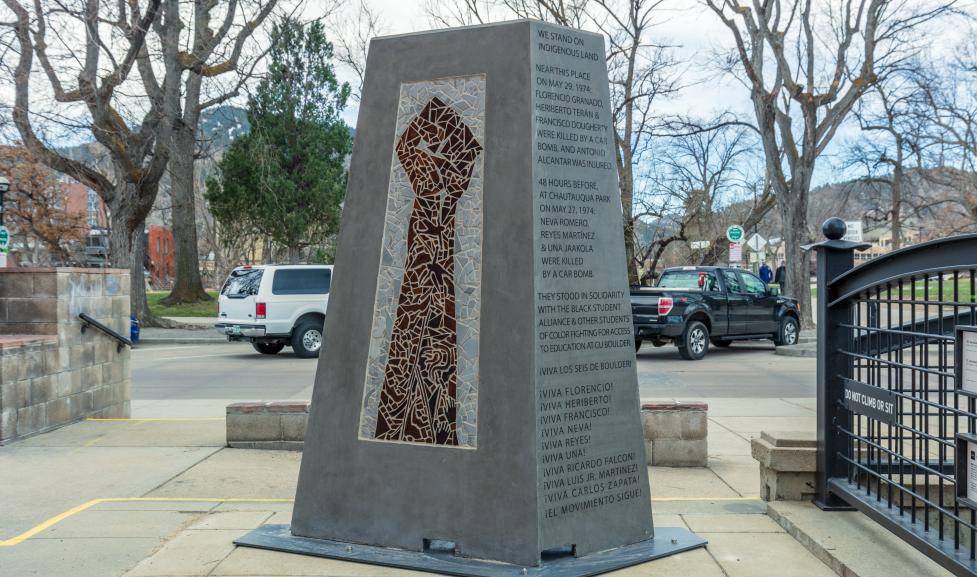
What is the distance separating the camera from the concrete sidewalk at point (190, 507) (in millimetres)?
4656

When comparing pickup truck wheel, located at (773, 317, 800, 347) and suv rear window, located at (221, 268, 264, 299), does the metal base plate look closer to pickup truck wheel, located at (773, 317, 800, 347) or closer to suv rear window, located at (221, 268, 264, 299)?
suv rear window, located at (221, 268, 264, 299)

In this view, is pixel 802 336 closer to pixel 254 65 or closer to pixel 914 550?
pixel 254 65

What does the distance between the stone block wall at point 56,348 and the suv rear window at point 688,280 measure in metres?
13.1

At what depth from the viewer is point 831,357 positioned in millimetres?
5207

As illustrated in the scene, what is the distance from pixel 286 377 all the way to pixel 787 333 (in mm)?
12458

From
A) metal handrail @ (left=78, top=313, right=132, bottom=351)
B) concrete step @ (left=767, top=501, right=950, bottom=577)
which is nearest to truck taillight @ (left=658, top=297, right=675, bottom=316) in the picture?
metal handrail @ (left=78, top=313, right=132, bottom=351)

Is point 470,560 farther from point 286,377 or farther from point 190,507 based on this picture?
point 286,377

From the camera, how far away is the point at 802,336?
82.1ft

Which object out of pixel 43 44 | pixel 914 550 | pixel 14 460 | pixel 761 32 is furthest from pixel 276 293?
pixel 914 550

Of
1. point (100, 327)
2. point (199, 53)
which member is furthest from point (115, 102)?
point (100, 327)

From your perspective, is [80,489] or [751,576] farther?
[80,489]

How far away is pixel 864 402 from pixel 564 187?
189cm

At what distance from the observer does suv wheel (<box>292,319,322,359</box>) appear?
67.3ft

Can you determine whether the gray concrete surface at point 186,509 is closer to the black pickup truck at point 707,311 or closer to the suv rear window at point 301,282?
the black pickup truck at point 707,311
